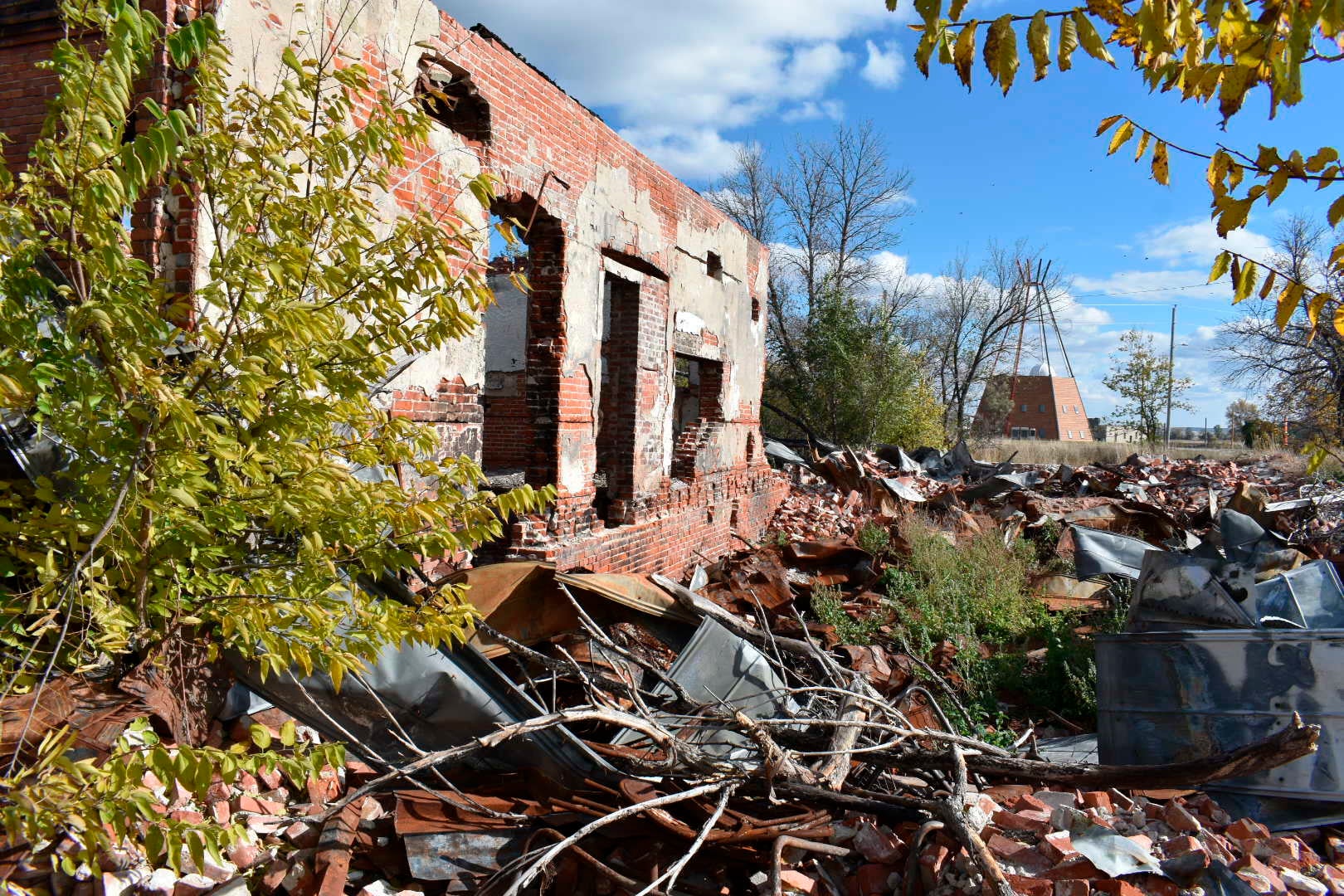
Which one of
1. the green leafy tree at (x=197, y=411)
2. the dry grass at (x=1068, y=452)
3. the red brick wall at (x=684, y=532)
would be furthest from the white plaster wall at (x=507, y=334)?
the dry grass at (x=1068, y=452)

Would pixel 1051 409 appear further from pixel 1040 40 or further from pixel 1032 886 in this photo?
pixel 1040 40

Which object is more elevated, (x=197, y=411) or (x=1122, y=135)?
(x=1122, y=135)

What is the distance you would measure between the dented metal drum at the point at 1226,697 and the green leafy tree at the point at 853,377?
55.3ft

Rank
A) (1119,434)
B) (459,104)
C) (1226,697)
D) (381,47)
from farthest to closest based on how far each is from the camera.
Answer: (1119,434) < (459,104) < (381,47) < (1226,697)

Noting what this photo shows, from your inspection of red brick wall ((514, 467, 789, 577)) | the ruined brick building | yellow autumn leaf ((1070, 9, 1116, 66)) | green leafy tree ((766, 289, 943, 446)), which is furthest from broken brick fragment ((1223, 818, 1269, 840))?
green leafy tree ((766, 289, 943, 446))

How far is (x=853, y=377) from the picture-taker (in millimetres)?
20984

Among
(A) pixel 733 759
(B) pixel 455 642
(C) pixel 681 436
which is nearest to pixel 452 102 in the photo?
(B) pixel 455 642

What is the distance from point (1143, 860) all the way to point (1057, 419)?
56.1 metres

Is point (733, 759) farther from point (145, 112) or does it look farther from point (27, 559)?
point (145, 112)

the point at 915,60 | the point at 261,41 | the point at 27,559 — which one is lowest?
the point at 27,559

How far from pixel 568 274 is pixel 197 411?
4.25 m

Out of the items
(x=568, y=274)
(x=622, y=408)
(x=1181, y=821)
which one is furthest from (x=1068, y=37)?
(x=622, y=408)

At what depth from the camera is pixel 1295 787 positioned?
3.78 meters

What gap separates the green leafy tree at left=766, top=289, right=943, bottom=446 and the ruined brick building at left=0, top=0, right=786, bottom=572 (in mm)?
9857
